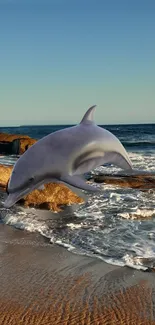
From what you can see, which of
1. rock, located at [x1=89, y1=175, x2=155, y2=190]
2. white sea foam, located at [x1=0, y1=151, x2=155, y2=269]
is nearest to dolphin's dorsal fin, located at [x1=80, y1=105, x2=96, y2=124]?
white sea foam, located at [x1=0, y1=151, x2=155, y2=269]

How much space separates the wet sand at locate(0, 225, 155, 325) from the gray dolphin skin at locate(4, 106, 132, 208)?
2912 mm

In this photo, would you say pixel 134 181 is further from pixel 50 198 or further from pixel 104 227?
pixel 104 227

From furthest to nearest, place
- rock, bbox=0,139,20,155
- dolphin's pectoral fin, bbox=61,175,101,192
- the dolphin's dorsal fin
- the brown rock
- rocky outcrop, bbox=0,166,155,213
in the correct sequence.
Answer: rock, bbox=0,139,20,155 → the brown rock → rocky outcrop, bbox=0,166,155,213 → the dolphin's dorsal fin → dolphin's pectoral fin, bbox=61,175,101,192

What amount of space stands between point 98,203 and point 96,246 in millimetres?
4884

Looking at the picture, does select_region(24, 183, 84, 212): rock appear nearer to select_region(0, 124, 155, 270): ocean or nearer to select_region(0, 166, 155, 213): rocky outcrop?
select_region(0, 166, 155, 213): rocky outcrop

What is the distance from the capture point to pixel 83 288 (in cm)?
625

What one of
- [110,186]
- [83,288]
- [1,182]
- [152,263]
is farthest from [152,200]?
[83,288]

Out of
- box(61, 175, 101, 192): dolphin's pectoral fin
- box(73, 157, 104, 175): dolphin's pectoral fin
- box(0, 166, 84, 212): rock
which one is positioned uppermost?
box(73, 157, 104, 175): dolphin's pectoral fin

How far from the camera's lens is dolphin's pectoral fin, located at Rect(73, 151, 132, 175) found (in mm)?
2896

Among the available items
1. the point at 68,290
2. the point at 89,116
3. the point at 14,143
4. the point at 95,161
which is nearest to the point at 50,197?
the point at 68,290

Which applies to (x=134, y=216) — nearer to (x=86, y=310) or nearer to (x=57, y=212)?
(x=57, y=212)

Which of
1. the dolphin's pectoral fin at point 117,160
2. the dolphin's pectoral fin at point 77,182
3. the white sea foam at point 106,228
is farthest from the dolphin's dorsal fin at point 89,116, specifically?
the white sea foam at point 106,228

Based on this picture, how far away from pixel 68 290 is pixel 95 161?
3.61 meters

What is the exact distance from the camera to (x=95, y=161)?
3070 millimetres
